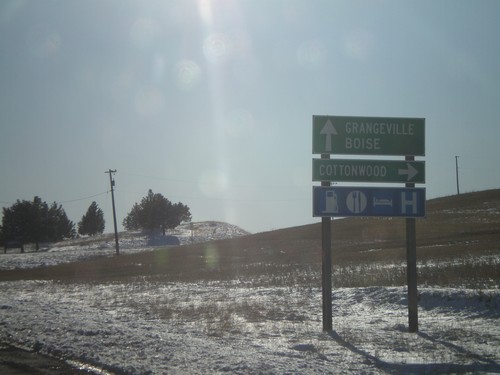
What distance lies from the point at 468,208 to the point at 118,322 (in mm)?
57175

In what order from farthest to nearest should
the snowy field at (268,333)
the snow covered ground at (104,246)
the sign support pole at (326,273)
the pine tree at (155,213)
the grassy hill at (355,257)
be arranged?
the pine tree at (155,213)
the snow covered ground at (104,246)
the grassy hill at (355,257)
the sign support pole at (326,273)
the snowy field at (268,333)

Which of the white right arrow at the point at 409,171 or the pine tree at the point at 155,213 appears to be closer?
the white right arrow at the point at 409,171

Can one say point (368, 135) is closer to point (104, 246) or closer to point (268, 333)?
point (268, 333)

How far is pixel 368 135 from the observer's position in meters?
15.2

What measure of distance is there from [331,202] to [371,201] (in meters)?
1.01

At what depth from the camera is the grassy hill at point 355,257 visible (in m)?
23.8

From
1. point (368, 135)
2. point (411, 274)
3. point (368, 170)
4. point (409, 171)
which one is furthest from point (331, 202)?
point (411, 274)

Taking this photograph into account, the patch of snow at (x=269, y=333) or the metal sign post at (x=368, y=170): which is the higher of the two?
the metal sign post at (x=368, y=170)

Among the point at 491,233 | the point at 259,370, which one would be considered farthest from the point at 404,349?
the point at 491,233

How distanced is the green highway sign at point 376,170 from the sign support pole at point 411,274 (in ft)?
0.66

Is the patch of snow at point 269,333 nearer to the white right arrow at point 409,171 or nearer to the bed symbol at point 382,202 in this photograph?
the bed symbol at point 382,202

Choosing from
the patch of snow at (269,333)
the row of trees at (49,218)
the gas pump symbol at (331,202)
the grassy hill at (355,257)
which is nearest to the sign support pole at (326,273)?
the gas pump symbol at (331,202)

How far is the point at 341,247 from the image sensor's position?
47281 millimetres

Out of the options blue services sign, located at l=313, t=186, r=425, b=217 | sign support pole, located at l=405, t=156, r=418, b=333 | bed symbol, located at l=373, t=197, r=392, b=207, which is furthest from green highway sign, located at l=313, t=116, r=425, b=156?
bed symbol, located at l=373, t=197, r=392, b=207
